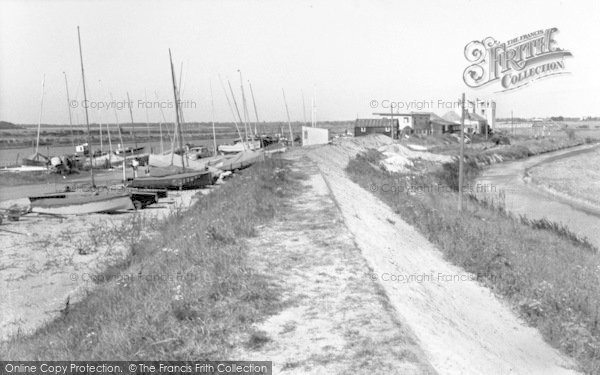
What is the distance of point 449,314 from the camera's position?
32.9 feet

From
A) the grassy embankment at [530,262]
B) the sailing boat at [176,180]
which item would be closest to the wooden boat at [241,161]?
the sailing boat at [176,180]

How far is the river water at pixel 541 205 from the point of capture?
2855 cm

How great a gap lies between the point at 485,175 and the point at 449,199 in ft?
89.5

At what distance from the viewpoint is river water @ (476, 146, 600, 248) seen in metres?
28.5

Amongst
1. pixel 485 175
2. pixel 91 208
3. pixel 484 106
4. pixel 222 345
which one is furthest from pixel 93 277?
pixel 484 106

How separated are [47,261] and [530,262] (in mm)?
14832

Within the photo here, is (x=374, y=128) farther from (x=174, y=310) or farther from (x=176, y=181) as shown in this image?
(x=174, y=310)

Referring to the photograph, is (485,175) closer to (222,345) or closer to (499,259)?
(499,259)

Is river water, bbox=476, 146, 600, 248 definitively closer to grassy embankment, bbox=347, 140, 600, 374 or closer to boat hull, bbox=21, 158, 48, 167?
grassy embankment, bbox=347, 140, 600, 374

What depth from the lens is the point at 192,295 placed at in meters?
8.35

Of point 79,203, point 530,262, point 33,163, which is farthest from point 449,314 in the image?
point 33,163

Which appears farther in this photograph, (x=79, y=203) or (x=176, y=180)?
(x=176, y=180)

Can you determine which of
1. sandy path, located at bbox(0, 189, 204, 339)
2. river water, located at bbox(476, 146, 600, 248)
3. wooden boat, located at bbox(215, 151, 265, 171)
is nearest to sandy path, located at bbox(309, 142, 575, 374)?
sandy path, located at bbox(0, 189, 204, 339)

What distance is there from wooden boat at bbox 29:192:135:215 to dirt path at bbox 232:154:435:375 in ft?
42.9
